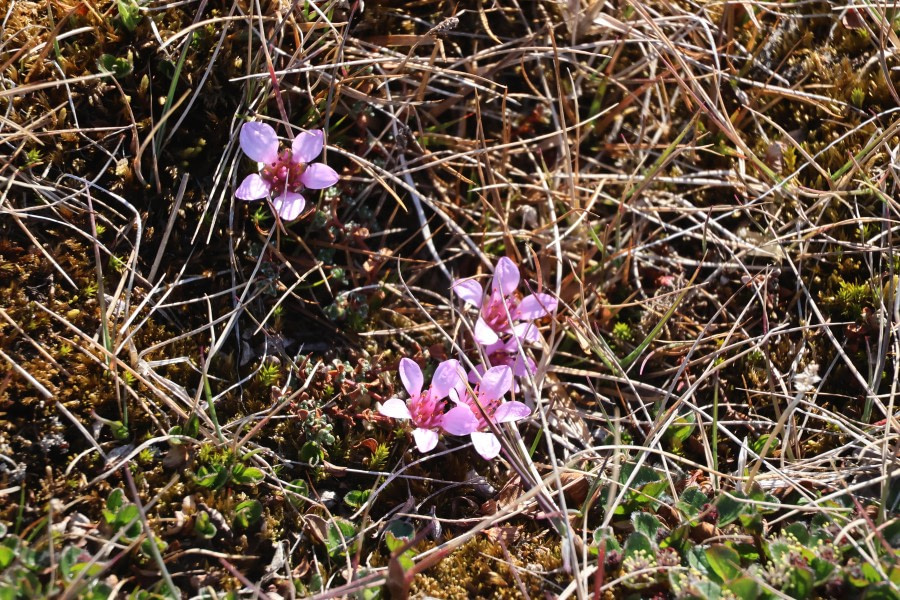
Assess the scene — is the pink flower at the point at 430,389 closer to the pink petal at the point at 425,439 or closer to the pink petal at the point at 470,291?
the pink petal at the point at 425,439

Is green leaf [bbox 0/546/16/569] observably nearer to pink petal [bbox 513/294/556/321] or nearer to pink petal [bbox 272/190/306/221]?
pink petal [bbox 272/190/306/221]

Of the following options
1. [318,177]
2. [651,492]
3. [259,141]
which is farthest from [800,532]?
[259,141]

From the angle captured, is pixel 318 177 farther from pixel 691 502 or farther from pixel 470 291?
pixel 691 502

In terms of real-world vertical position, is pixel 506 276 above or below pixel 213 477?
above

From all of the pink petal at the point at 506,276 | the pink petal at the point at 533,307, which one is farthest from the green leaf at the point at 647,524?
the pink petal at the point at 506,276

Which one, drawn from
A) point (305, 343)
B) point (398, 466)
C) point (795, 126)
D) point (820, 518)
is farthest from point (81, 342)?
point (795, 126)

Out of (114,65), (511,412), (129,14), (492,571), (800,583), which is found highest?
(129,14)

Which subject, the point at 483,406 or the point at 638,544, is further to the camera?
the point at 483,406
